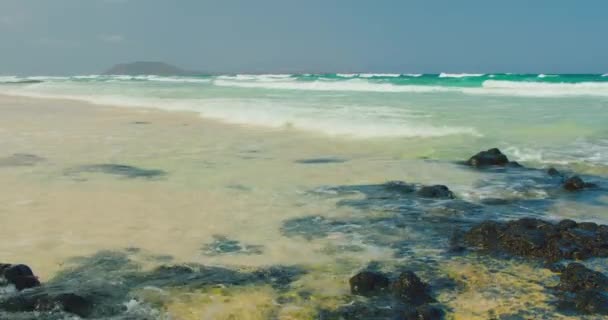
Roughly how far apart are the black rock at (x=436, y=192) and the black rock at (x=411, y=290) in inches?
135

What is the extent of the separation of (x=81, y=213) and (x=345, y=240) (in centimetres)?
324

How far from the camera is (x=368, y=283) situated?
4840mm

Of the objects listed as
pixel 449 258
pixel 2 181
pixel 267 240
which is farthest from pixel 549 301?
pixel 2 181

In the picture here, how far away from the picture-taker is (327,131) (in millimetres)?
16266

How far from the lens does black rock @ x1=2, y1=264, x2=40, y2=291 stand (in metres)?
4.72

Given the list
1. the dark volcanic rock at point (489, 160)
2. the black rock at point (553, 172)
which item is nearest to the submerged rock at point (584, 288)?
the black rock at point (553, 172)

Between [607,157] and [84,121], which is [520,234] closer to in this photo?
[607,157]

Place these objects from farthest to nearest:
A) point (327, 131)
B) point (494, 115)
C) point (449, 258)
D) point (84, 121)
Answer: point (494, 115) → point (84, 121) → point (327, 131) → point (449, 258)

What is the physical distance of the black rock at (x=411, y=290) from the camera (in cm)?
465

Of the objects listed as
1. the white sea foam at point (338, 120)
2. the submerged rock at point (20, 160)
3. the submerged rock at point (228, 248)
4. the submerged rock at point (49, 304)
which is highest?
the white sea foam at point (338, 120)

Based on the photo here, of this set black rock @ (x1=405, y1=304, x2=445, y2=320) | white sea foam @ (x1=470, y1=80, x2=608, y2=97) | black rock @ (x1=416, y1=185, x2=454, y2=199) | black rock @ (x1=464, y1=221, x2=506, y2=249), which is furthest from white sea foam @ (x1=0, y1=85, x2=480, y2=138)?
white sea foam @ (x1=470, y1=80, x2=608, y2=97)

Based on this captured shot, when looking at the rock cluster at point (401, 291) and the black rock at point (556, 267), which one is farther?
the black rock at point (556, 267)

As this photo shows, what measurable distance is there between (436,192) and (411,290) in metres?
3.65

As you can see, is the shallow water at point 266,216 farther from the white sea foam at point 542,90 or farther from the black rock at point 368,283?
the white sea foam at point 542,90
